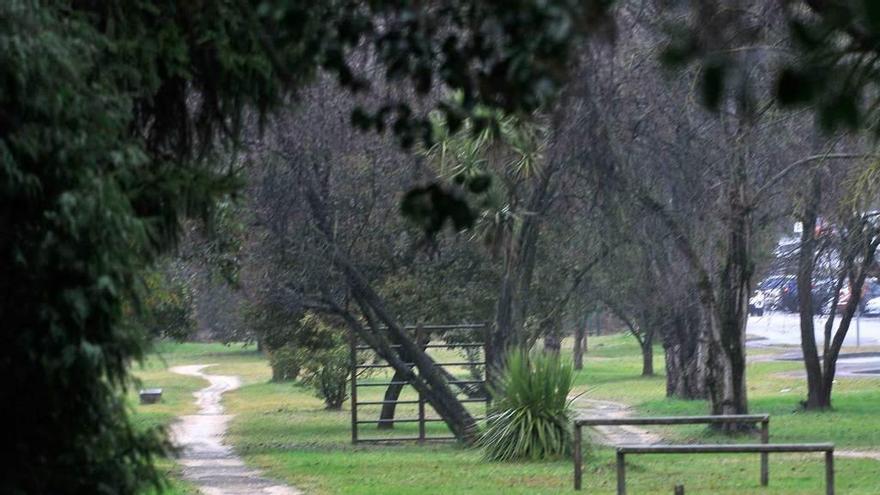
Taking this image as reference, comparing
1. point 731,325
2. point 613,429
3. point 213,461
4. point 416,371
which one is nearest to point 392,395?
point 416,371

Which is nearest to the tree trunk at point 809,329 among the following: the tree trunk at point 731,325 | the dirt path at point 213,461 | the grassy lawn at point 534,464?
the grassy lawn at point 534,464

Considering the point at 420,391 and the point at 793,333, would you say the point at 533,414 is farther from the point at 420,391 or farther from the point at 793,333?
the point at 793,333

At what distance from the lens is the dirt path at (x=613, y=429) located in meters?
24.0

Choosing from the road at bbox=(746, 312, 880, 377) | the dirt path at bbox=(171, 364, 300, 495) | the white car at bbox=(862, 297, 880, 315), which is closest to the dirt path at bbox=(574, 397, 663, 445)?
the dirt path at bbox=(171, 364, 300, 495)

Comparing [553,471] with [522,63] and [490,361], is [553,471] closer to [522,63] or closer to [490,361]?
[490,361]

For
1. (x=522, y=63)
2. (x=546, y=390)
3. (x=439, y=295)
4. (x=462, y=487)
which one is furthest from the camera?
(x=439, y=295)

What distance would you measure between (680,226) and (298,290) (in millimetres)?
6390

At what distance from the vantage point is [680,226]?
23062 mm

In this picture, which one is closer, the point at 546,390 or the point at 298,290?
the point at 546,390

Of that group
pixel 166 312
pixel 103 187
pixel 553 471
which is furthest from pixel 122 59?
pixel 166 312

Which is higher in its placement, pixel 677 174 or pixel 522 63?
pixel 677 174

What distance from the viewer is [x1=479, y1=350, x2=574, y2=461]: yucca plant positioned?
2036 centimetres

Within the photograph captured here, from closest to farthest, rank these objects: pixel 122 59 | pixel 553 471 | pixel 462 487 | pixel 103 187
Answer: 1. pixel 103 187
2. pixel 122 59
3. pixel 462 487
4. pixel 553 471

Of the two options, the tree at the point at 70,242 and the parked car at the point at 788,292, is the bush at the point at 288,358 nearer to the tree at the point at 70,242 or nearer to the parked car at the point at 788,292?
the parked car at the point at 788,292
